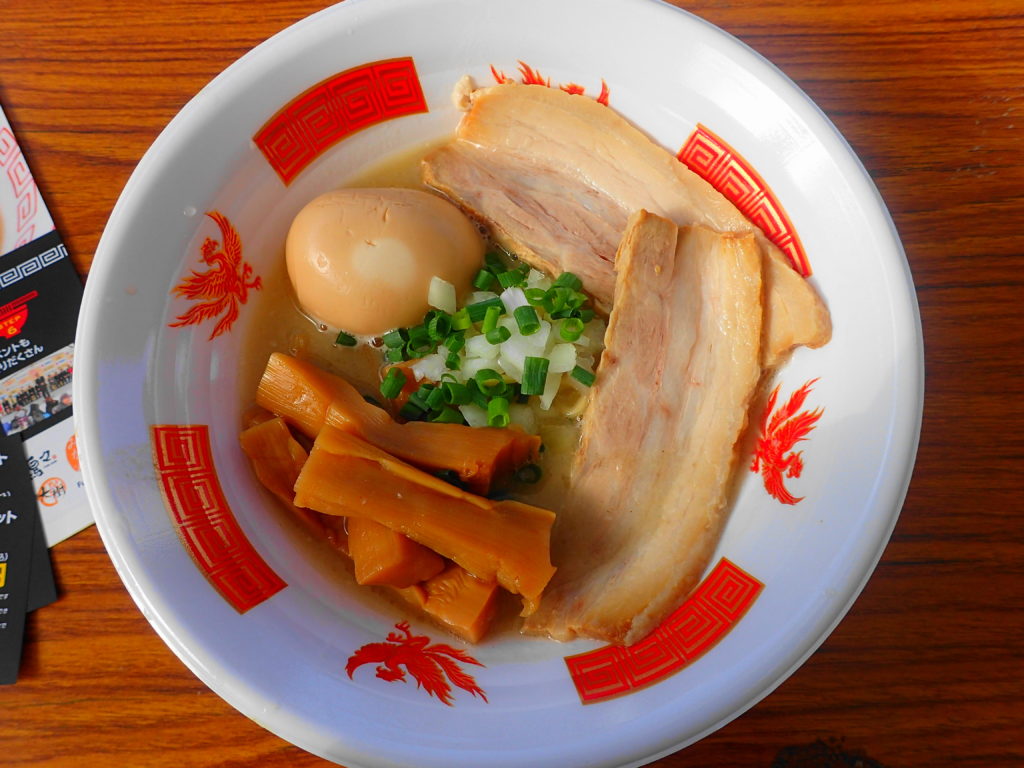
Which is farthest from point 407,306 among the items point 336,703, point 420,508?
point 336,703

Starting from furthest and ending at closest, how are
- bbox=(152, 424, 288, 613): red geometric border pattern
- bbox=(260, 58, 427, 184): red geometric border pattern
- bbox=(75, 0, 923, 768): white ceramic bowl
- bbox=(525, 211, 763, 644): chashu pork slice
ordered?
bbox=(260, 58, 427, 184): red geometric border pattern
bbox=(525, 211, 763, 644): chashu pork slice
bbox=(152, 424, 288, 613): red geometric border pattern
bbox=(75, 0, 923, 768): white ceramic bowl

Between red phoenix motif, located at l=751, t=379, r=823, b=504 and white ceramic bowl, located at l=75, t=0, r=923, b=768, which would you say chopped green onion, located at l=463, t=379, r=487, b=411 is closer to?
white ceramic bowl, located at l=75, t=0, r=923, b=768

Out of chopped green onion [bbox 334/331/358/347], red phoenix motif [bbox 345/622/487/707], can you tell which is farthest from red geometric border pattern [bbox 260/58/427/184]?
red phoenix motif [bbox 345/622/487/707]

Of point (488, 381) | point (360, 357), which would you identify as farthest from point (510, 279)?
point (360, 357)

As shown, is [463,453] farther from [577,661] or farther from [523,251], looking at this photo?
[523,251]

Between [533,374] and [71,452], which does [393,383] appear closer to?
[533,374]

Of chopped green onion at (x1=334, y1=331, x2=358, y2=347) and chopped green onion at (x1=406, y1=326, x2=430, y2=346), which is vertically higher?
chopped green onion at (x1=406, y1=326, x2=430, y2=346)
